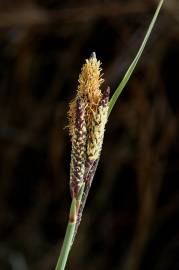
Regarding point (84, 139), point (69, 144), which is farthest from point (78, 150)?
point (69, 144)

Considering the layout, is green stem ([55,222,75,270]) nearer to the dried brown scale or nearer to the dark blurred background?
the dried brown scale

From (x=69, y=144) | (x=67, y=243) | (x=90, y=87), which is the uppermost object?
(x=69, y=144)

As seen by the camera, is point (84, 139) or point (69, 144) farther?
point (69, 144)

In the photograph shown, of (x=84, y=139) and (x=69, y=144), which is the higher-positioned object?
(x=69, y=144)

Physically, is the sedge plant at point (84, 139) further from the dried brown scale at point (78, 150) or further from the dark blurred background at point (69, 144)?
the dark blurred background at point (69, 144)

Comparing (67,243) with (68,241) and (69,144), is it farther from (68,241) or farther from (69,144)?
(69,144)

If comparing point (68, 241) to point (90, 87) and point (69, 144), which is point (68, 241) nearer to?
point (90, 87)

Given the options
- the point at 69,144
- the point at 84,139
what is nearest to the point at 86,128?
the point at 84,139

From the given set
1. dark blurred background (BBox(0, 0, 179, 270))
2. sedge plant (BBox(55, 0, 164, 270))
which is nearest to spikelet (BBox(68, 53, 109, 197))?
sedge plant (BBox(55, 0, 164, 270))

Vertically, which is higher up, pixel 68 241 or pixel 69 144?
pixel 69 144
